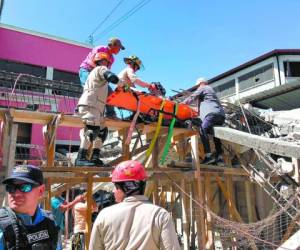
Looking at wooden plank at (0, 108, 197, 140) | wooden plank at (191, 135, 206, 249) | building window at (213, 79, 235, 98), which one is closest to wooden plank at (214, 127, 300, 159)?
wooden plank at (191, 135, 206, 249)

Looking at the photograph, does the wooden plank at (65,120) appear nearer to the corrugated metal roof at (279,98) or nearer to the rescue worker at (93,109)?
the rescue worker at (93,109)

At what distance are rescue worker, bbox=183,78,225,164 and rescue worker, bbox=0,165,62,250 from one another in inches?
187

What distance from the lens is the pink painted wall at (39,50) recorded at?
52.6 ft

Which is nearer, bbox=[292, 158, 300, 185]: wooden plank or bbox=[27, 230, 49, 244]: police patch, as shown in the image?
bbox=[27, 230, 49, 244]: police patch

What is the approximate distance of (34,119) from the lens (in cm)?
549

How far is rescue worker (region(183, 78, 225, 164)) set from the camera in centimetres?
665

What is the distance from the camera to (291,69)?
19.2m

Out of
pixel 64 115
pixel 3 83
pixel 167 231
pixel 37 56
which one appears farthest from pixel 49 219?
pixel 37 56

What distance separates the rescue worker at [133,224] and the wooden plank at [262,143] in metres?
3.07

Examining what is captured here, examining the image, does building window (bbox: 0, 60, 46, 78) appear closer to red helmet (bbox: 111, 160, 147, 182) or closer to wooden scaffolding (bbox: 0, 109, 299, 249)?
wooden scaffolding (bbox: 0, 109, 299, 249)

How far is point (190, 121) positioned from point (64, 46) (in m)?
12.7

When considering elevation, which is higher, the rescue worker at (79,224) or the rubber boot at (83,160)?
the rubber boot at (83,160)

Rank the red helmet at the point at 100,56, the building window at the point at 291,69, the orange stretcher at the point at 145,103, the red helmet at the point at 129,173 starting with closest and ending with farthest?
the red helmet at the point at 129,173, the red helmet at the point at 100,56, the orange stretcher at the point at 145,103, the building window at the point at 291,69

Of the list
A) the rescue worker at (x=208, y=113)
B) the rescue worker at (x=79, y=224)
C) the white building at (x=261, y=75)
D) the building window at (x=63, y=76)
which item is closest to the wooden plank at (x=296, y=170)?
the rescue worker at (x=208, y=113)
